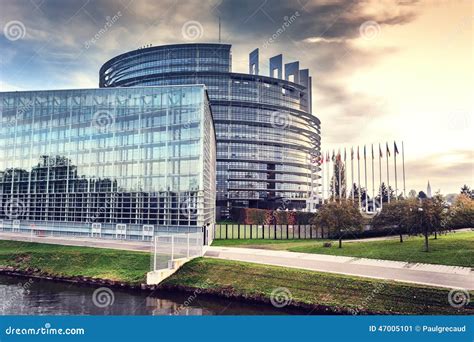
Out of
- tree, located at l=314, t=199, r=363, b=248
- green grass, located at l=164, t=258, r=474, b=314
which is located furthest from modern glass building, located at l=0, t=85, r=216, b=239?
tree, located at l=314, t=199, r=363, b=248

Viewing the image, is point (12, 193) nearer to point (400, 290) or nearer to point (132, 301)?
point (132, 301)

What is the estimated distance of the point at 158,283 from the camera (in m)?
21.6

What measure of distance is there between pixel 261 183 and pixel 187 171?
5223 cm

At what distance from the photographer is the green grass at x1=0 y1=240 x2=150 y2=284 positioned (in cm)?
2383

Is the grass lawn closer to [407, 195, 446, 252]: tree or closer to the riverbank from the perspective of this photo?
[407, 195, 446, 252]: tree

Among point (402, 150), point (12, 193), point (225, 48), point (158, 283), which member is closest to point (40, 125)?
point (12, 193)

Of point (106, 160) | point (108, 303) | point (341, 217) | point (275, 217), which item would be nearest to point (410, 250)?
point (341, 217)

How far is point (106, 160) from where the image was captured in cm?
3453

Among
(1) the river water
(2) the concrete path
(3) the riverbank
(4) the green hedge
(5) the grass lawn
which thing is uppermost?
(4) the green hedge

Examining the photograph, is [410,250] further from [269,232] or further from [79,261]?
[79,261]

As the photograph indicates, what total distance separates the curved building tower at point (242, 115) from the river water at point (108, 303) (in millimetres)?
54010

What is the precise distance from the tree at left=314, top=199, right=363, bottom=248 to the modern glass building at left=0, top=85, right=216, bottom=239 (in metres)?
10.3

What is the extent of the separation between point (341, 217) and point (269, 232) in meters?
9.93

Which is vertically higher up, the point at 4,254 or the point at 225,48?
the point at 225,48
